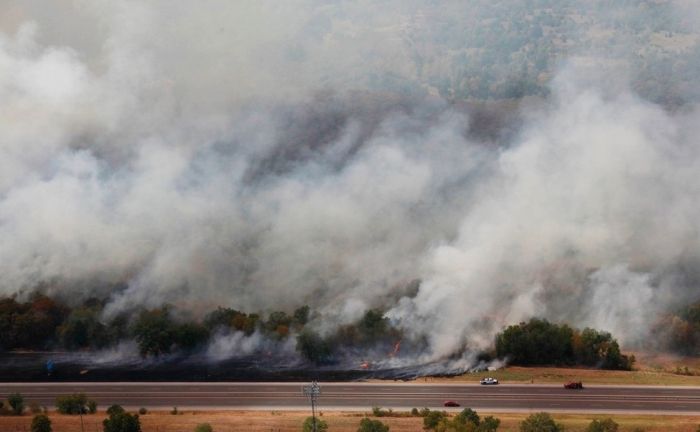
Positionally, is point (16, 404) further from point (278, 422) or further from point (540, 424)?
point (540, 424)

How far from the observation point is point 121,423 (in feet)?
214

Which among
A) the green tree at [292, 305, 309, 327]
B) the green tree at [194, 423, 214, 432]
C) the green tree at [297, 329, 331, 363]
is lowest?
the green tree at [194, 423, 214, 432]

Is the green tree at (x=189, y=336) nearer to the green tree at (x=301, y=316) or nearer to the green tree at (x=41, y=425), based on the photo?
the green tree at (x=301, y=316)

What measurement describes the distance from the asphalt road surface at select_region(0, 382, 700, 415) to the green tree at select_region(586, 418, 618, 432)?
7076mm

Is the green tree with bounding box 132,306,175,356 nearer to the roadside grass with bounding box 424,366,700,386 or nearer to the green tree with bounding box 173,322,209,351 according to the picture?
the green tree with bounding box 173,322,209,351

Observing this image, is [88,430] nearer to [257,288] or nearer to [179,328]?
[179,328]

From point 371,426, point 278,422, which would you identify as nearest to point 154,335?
point 278,422

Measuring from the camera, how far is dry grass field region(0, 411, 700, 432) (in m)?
65.8

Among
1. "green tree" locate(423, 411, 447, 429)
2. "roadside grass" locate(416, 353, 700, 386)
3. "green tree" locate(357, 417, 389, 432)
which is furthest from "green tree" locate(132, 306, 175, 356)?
"green tree" locate(423, 411, 447, 429)

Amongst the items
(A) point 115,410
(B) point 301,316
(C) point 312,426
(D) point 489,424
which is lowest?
(D) point 489,424

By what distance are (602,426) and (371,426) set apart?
17.2 metres

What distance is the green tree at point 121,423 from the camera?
6494 cm

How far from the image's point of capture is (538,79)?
179125 millimetres

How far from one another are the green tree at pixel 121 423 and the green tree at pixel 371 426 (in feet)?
57.0
